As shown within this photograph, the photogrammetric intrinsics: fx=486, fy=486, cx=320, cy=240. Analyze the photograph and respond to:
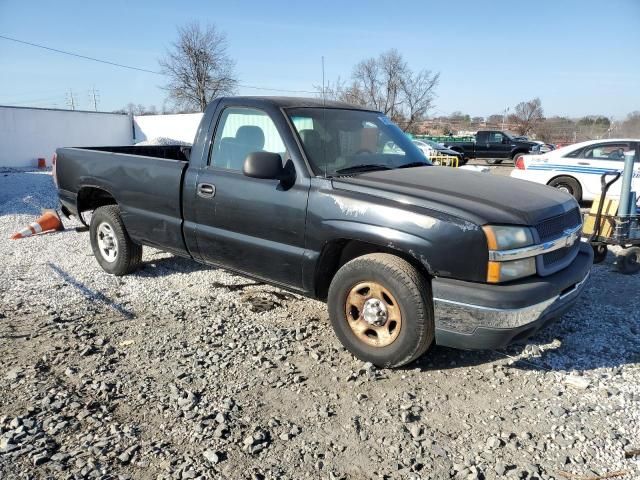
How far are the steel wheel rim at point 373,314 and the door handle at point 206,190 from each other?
1.53 metres

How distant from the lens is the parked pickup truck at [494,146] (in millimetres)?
25625

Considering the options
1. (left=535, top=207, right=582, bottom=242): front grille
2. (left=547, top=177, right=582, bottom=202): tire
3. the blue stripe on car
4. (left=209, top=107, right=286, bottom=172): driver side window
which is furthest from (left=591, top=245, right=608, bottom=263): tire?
the blue stripe on car

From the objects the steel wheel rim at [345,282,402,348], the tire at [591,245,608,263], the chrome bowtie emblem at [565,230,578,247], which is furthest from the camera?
the tire at [591,245,608,263]

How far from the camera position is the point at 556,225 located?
11.2ft

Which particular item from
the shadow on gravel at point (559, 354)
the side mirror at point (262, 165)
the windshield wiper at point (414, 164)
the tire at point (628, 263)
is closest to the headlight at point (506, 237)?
the shadow on gravel at point (559, 354)

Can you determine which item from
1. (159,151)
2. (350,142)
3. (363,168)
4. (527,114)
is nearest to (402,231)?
(363,168)

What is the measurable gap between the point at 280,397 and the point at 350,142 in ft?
7.11

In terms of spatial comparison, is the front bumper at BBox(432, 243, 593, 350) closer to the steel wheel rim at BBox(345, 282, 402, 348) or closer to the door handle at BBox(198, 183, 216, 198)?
the steel wheel rim at BBox(345, 282, 402, 348)

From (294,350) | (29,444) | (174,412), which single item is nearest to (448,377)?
(294,350)

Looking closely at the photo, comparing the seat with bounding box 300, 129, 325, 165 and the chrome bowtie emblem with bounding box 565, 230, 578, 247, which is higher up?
the seat with bounding box 300, 129, 325, 165

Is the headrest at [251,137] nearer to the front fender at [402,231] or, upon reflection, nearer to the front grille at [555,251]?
the front fender at [402,231]

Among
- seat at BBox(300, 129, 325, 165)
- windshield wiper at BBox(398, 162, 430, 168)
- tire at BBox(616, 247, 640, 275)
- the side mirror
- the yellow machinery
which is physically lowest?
tire at BBox(616, 247, 640, 275)

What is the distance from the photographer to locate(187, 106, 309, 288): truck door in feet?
12.3

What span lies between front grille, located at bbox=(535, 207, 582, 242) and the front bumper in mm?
291
